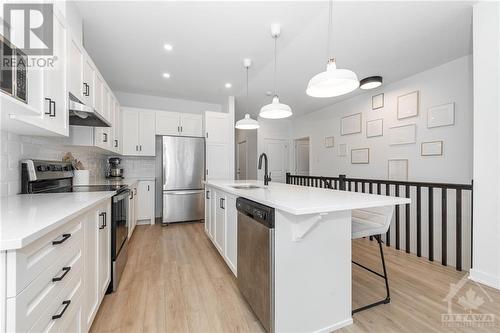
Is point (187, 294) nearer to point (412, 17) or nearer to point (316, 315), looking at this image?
point (316, 315)

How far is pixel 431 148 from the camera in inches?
130

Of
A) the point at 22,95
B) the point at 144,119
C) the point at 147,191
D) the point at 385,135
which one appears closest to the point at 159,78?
the point at 144,119

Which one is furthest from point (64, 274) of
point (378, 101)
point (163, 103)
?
point (378, 101)

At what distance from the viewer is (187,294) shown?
5.87ft

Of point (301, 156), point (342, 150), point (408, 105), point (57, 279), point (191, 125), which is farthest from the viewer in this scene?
point (301, 156)

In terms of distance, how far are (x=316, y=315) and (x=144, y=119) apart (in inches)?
165

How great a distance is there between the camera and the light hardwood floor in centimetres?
143

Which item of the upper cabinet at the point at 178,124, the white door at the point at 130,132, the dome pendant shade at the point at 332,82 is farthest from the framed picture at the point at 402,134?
the white door at the point at 130,132

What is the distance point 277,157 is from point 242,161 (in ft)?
4.72

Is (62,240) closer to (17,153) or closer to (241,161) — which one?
(17,153)

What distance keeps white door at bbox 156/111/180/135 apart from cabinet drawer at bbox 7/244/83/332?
11.3 ft

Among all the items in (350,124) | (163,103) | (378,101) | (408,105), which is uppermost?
(163,103)

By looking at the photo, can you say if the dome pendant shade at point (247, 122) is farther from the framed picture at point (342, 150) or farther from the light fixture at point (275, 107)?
the framed picture at point (342, 150)

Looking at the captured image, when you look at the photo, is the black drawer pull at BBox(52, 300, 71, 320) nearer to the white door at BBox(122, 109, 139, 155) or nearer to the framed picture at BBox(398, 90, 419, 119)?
the white door at BBox(122, 109, 139, 155)
